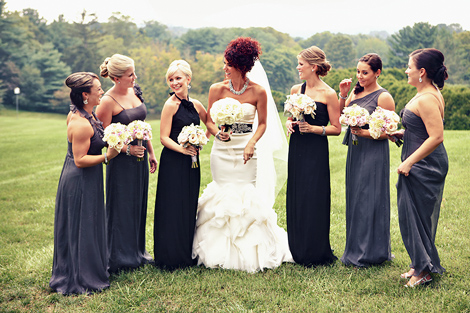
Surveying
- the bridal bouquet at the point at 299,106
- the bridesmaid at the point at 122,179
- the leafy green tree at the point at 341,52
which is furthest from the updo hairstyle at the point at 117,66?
the leafy green tree at the point at 341,52

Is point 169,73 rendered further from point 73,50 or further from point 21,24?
point 21,24

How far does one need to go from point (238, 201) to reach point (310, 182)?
3.44 feet

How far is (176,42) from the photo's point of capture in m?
108

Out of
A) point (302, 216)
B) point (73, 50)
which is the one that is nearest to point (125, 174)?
point (302, 216)

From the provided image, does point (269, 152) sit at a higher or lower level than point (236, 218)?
higher

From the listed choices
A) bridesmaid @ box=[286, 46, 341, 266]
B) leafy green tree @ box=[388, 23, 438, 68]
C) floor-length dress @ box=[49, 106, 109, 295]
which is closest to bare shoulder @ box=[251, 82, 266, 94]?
bridesmaid @ box=[286, 46, 341, 266]

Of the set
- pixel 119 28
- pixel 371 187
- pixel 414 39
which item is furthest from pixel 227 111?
pixel 119 28

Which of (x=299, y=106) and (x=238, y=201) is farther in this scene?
(x=238, y=201)

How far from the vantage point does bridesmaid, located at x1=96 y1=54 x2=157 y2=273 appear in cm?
621

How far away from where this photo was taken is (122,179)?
6316 millimetres

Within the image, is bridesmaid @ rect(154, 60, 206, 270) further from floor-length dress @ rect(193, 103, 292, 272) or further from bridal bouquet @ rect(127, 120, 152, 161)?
bridal bouquet @ rect(127, 120, 152, 161)

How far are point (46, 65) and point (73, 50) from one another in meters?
8.19

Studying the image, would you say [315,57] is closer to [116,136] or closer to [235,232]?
[235,232]

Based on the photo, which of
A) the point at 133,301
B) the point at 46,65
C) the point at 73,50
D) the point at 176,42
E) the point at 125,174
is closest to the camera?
the point at 133,301
